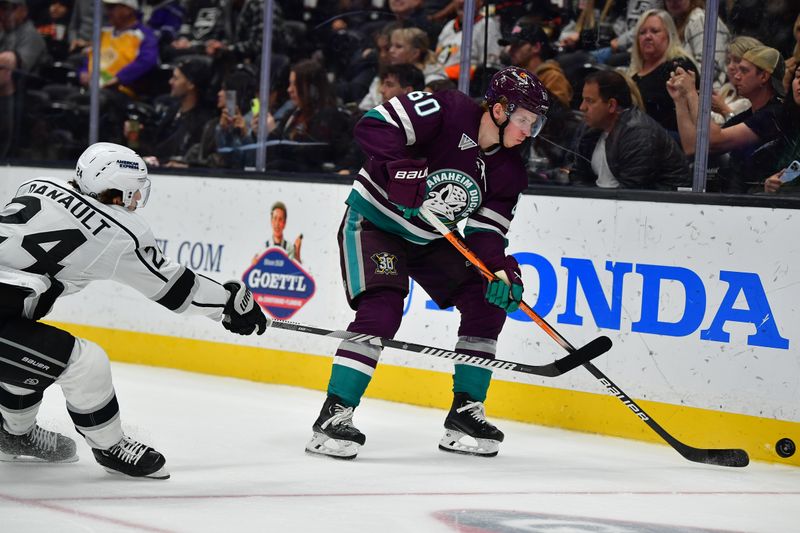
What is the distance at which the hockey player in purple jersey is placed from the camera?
3.31 metres

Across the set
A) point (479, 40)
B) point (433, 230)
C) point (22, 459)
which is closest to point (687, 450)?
point (433, 230)

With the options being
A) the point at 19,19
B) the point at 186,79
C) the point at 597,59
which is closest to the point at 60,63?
the point at 19,19

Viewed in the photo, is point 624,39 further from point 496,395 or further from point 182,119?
point 182,119

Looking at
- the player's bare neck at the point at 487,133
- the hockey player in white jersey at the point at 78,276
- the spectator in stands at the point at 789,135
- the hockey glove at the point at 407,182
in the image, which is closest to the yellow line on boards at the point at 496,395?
the spectator in stands at the point at 789,135

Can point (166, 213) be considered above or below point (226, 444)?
above

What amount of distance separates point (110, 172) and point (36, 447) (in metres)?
0.78

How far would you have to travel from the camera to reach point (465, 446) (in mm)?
3520

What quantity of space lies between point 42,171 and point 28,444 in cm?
265

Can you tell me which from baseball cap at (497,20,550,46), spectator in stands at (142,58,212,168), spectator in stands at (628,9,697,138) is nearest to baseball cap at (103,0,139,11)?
spectator in stands at (142,58,212,168)

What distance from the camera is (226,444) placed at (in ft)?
11.3

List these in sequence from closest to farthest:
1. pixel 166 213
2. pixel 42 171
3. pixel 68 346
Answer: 1. pixel 68 346
2. pixel 166 213
3. pixel 42 171

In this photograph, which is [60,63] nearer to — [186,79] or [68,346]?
[186,79]

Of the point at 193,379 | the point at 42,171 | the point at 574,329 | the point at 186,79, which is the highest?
the point at 186,79

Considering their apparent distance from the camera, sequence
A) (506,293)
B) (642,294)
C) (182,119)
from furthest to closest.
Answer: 1. (182,119)
2. (642,294)
3. (506,293)
